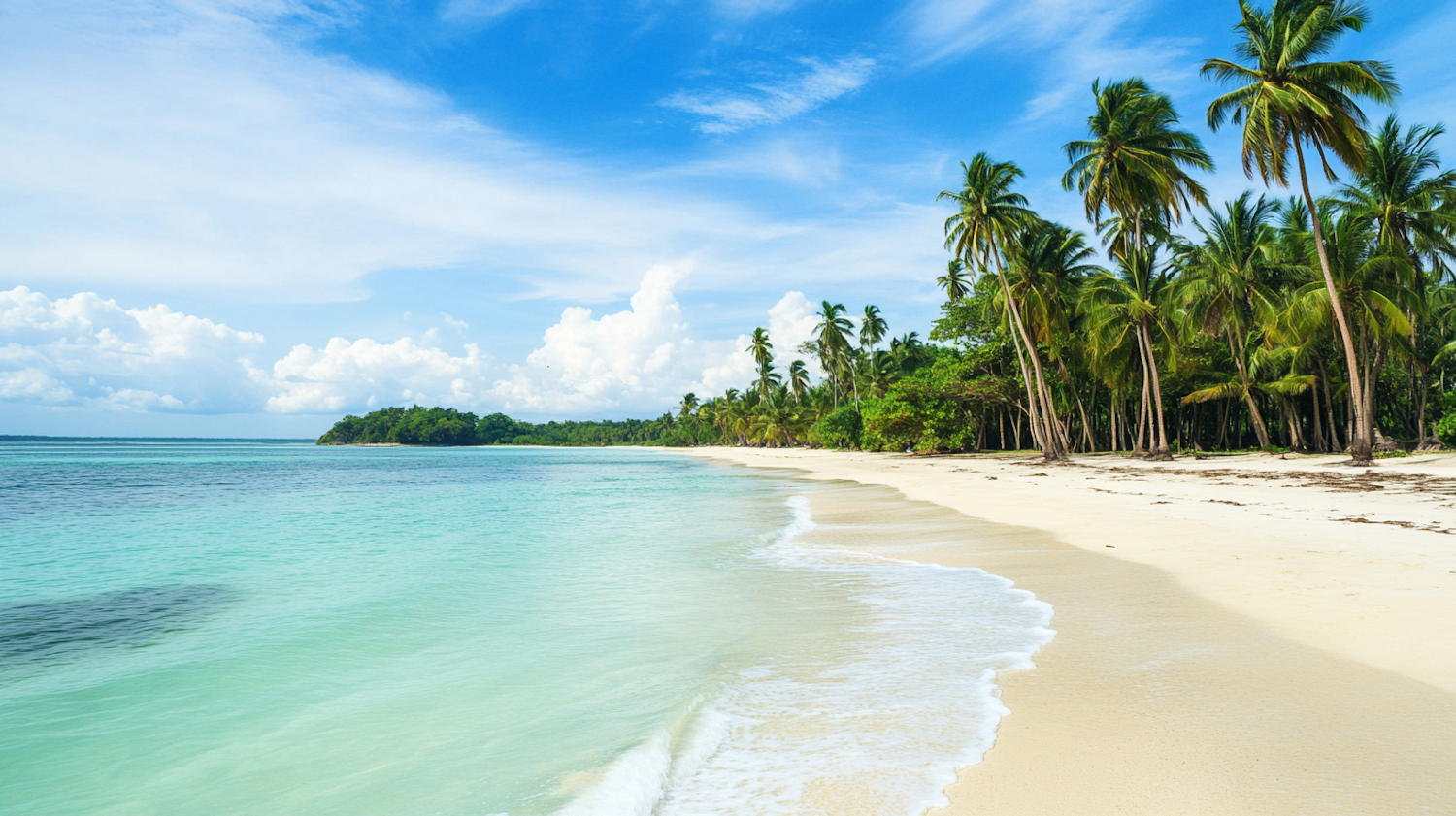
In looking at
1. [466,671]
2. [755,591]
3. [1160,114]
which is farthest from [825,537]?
[1160,114]

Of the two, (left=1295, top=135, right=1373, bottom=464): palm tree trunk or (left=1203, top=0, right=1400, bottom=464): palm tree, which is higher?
(left=1203, top=0, right=1400, bottom=464): palm tree

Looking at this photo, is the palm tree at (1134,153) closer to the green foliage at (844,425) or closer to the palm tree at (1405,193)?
the palm tree at (1405,193)

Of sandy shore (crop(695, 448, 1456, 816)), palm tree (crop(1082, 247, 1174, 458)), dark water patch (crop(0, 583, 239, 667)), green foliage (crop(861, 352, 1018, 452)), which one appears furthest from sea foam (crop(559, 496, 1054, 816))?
green foliage (crop(861, 352, 1018, 452))

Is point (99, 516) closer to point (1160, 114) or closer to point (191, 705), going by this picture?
point (191, 705)

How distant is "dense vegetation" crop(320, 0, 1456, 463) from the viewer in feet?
63.0

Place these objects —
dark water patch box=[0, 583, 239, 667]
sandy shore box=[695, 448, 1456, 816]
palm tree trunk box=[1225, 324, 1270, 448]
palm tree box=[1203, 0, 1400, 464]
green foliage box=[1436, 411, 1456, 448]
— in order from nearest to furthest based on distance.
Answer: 1. sandy shore box=[695, 448, 1456, 816]
2. dark water patch box=[0, 583, 239, 667]
3. palm tree box=[1203, 0, 1400, 464]
4. green foliage box=[1436, 411, 1456, 448]
5. palm tree trunk box=[1225, 324, 1270, 448]

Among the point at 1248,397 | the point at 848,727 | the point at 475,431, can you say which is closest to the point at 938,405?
the point at 1248,397

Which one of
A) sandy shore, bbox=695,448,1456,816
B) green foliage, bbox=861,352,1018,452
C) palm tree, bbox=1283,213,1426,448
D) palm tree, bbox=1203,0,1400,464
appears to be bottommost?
sandy shore, bbox=695,448,1456,816

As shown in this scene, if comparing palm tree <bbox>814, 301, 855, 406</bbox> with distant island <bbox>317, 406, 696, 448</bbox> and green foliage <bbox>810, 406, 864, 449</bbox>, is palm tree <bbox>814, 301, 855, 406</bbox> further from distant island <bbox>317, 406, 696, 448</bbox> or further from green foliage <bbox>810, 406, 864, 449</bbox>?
distant island <bbox>317, 406, 696, 448</bbox>

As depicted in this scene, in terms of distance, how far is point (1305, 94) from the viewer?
18078mm

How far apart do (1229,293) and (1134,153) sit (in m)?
7.93

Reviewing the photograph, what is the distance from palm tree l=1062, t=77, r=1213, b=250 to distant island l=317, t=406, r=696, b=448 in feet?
377

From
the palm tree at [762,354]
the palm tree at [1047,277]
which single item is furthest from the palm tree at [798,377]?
the palm tree at [1047,277]

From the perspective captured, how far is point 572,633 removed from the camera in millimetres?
6477
